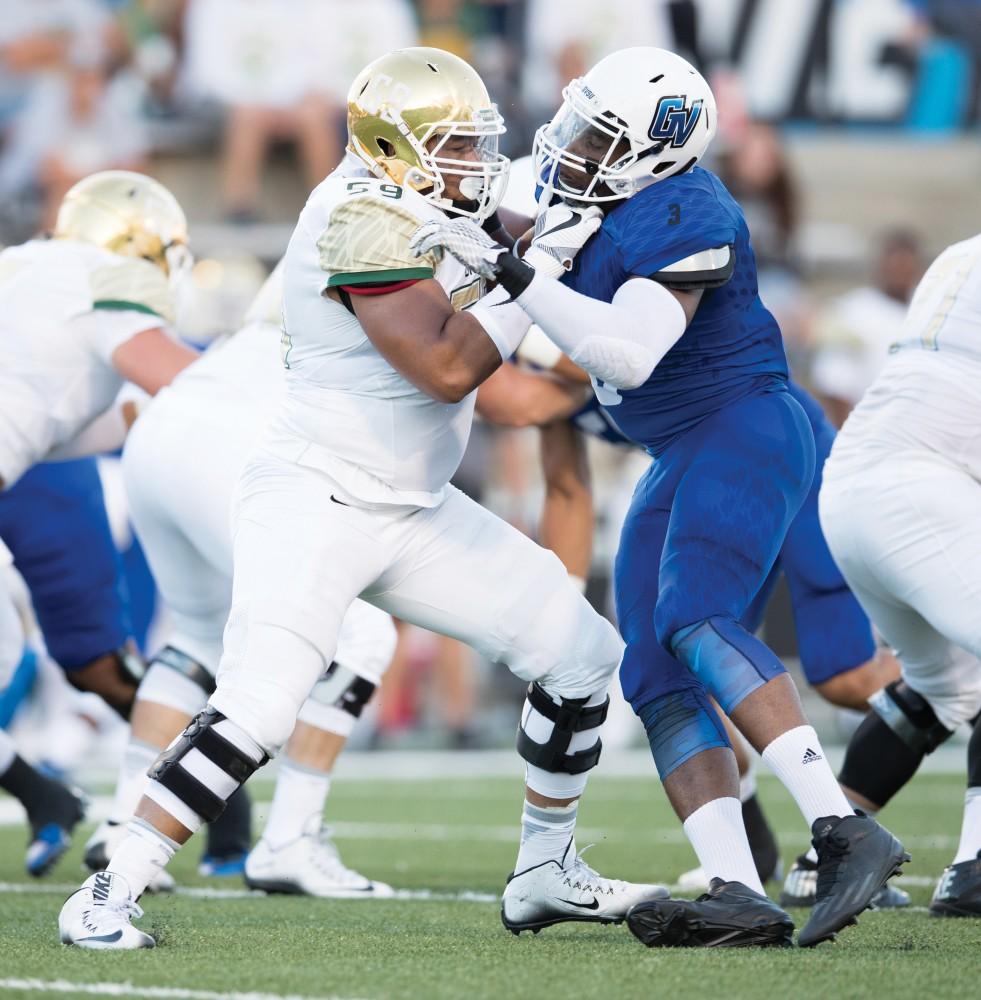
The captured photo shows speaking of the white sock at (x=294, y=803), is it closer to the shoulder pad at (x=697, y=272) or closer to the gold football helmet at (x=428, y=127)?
the gold football helmet at (x=428, y=127)

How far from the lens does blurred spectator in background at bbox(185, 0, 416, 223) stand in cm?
1223

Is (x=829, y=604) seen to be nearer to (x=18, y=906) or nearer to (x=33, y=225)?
(x=18, y=906)

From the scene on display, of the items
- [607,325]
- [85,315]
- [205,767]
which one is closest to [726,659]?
[607,325]

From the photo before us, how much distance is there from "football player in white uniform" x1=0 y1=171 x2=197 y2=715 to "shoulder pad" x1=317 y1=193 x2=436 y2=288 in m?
1.47

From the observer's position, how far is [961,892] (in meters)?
4.09

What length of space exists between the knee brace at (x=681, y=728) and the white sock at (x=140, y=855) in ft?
3.29

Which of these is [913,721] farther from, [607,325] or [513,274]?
[513,274]

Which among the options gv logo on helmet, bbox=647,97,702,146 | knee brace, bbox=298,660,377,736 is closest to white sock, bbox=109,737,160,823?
knee brace, bbox=298,660,377,736

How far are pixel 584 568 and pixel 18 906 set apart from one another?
238 cm

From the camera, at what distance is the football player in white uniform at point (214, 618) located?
4660 millimetres

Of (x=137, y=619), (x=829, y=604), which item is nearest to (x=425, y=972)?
(x=829, y=604)

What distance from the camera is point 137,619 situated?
7.91m

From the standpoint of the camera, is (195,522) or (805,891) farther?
(195,522)

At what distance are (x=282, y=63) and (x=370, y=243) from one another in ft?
30.3
